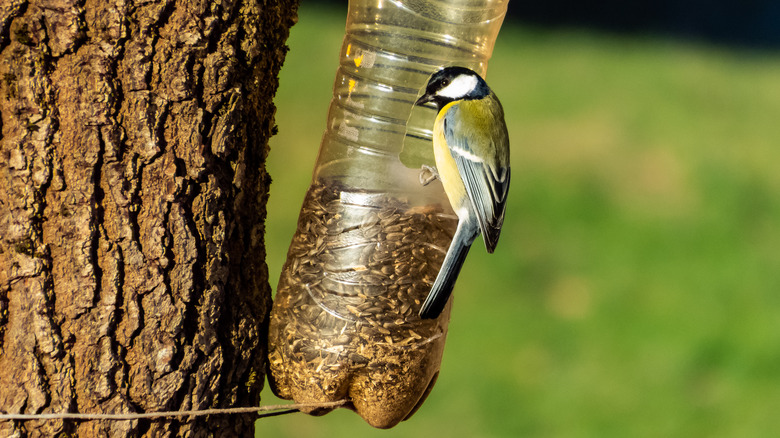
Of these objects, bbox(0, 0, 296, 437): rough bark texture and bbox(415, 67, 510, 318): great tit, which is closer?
bbox(0, 0, 296, 437): rough bark texture

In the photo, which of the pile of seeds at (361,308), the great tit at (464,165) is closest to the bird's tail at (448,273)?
the great tit at (464,165)

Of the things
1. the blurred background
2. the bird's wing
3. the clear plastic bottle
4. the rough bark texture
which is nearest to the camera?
the rough bark texture

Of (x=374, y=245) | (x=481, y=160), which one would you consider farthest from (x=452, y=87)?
(x=374, y=245)

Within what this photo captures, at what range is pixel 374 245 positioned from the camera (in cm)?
221

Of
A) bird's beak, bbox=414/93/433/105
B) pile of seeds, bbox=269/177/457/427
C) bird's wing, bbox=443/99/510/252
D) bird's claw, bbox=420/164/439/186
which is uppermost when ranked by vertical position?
bird's beak, bbox=414/93/433/105

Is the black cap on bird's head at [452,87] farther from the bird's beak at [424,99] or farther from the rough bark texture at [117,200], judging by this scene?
the rough bark texture at [117,200]

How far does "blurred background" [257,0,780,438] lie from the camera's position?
497 cm

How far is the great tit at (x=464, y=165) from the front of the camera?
83.3 inches

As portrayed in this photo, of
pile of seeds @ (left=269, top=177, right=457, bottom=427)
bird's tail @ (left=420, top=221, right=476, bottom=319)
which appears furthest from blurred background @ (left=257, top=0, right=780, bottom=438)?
bird's tail @ (left=420, top=221, right=476, bottom=319)

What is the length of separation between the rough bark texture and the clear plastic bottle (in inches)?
11.8

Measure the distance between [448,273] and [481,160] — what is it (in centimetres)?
31

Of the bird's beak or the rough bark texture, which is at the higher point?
the bird's beak

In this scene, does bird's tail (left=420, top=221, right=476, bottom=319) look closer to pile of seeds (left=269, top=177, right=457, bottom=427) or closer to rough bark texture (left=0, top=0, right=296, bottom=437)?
pile of seeds (left=269, top=177, right=457, bottom=427)

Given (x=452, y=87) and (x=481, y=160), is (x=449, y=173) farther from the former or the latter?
(x=452, y=87)
